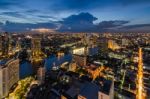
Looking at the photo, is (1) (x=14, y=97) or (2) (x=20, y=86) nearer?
(1) (x=14, y=97)

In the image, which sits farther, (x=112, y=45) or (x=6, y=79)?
(x=112, y=45)

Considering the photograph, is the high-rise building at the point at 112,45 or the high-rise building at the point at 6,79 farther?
the high-rise building at the point at 112,45

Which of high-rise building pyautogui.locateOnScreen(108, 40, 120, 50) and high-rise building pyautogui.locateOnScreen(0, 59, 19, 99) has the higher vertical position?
high-rise building pyautogui.locateOnScreen(108, 40, 120, 50)

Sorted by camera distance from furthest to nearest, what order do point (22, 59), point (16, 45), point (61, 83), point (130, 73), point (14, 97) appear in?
point (16, 45) → point (22, 59) → point (130, 73) → point (61, 83) → point (14, 97)

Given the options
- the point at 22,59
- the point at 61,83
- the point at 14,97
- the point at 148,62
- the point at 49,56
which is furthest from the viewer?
the point at 49,56

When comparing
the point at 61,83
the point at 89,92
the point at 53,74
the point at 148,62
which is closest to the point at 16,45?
the point at 53,74

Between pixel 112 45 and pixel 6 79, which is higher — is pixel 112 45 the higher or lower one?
the higher one

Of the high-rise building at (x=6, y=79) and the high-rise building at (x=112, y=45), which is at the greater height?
the high-rise building at (x=112, y=45)

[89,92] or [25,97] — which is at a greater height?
[89,92]

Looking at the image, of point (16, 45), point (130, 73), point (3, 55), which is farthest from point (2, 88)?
point (16, 45)

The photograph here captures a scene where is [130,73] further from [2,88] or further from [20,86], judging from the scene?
[2,88]

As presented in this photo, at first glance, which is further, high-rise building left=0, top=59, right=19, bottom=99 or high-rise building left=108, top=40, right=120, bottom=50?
high-rise building left=108, top=40, right=120, bottom=50
